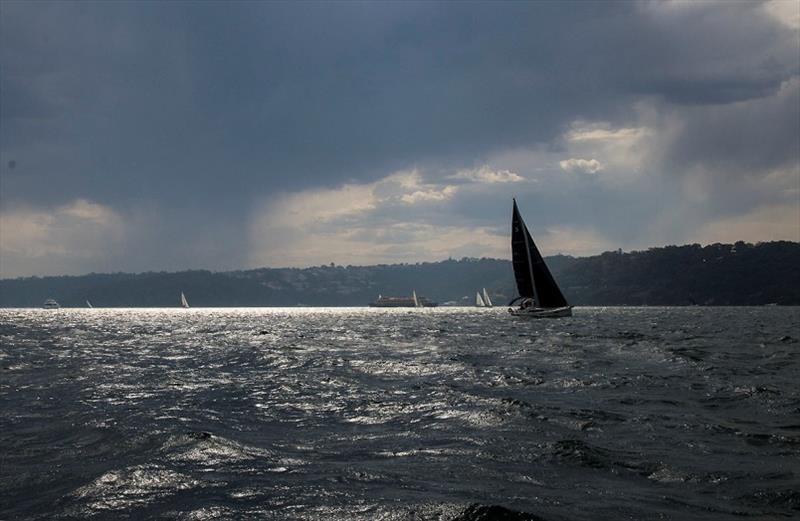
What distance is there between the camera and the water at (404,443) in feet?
32.9

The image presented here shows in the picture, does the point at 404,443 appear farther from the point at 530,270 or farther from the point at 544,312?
the point at 544,312

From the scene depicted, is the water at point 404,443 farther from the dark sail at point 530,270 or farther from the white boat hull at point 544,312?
the white boat hull at point 544,312

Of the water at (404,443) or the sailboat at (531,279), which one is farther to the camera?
the sailboat at (531,279)

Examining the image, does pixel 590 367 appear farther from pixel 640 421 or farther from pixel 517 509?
pixel 517 509

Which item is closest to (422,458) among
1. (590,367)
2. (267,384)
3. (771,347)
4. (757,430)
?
(757,430)

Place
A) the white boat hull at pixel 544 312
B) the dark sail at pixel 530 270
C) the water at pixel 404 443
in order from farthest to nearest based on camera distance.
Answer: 1. the white boat hull at pixel 544 312
2. the dark sail at pixel 530 270
3. the water at pixel 404 443

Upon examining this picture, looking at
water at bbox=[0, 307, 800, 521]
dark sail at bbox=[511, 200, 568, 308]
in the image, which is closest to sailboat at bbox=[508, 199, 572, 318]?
dark sail at bbox=[511, 200, 568, 308]

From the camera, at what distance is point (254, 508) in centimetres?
975

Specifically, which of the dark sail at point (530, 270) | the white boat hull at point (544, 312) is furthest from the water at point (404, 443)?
the white boat hull at point (544, 312)

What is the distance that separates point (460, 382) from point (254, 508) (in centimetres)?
1614

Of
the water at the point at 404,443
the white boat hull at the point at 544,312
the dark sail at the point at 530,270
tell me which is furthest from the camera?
the white boat hull at the point at 544,312

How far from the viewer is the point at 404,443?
14.5 meters

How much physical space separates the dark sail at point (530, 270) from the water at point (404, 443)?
57.8 meters

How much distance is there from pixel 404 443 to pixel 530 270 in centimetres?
7786
